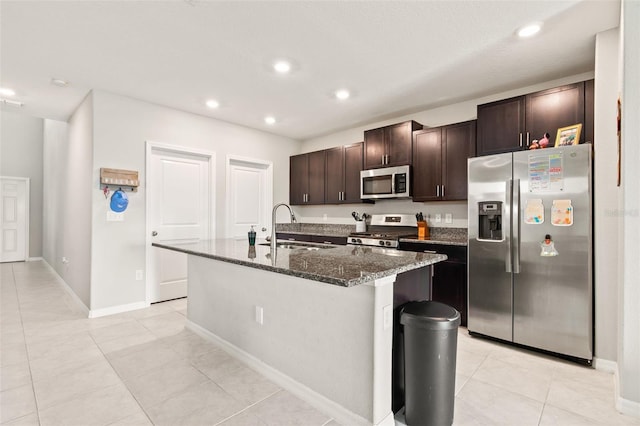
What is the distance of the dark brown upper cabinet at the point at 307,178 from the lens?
5.29m

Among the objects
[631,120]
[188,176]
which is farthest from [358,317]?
[188,176]

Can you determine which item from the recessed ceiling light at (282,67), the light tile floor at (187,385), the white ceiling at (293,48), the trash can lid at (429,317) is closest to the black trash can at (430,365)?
the trash can lid at (429,317)

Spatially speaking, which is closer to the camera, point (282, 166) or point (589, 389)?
point (589, 389)

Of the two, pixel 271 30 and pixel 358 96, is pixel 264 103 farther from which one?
pixel 271 30

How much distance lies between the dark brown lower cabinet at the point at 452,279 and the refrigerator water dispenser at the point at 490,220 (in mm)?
293

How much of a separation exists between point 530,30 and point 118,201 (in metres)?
4.38

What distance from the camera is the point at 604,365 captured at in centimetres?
241

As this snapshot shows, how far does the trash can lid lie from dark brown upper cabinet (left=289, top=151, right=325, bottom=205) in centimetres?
361

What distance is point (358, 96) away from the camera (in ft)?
12.3

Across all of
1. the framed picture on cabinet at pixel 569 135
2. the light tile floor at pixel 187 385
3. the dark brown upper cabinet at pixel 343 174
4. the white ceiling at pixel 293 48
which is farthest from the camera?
the dark brown upper cabinet at pixel 343 174

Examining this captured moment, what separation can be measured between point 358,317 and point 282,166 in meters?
4.35

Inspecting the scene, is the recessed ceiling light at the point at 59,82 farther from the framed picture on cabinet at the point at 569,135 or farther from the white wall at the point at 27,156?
the white wall at the point at 27,156

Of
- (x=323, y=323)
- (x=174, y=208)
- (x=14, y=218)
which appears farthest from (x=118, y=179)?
(x=14, y=218)

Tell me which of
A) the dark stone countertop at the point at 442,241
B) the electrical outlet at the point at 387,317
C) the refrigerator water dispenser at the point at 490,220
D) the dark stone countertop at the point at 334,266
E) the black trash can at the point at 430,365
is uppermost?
the refrigerator water dispenser at the point at 490,220
